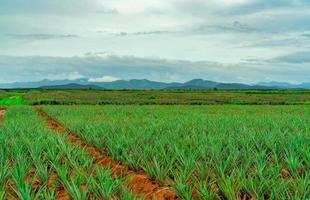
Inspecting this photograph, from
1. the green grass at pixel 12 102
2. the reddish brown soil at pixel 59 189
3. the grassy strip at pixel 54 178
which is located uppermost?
the grassy strip at pixel 54 178

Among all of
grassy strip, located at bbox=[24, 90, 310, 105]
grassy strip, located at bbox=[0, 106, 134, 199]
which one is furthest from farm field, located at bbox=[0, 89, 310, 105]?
grassy strip, located at bbox=[0, 106, 134, 199]

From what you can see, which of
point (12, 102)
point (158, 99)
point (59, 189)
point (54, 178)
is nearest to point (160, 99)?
point (158, 99)

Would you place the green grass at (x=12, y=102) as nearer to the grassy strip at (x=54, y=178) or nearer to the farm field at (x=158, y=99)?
the farm field at (x=158, y=99)

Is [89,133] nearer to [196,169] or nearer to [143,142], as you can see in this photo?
A: [143,142]

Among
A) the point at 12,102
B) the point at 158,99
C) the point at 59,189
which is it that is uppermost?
the point at 59,189

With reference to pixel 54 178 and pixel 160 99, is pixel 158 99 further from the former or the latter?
pixel 54 178

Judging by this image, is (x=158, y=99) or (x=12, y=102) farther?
(x=158, y=99)

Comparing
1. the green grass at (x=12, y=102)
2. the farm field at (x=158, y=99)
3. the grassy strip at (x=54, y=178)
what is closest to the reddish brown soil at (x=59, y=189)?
the grassy strip at (x=54, y=178)

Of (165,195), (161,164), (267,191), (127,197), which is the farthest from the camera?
(161,164)

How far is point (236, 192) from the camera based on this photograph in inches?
189

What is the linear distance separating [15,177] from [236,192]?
2960 millimetres

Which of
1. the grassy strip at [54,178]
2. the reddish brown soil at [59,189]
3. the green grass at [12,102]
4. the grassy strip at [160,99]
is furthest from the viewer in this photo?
the green grass at [12,102]

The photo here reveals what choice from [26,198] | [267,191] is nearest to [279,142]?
[267,191]

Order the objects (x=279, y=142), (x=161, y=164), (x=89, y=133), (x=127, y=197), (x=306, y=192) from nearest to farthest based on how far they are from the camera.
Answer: (x=127, y=197) < (x=306, y=192) < (x=161, y=164) < (x=279, y=142) < (x=89, y=133)
